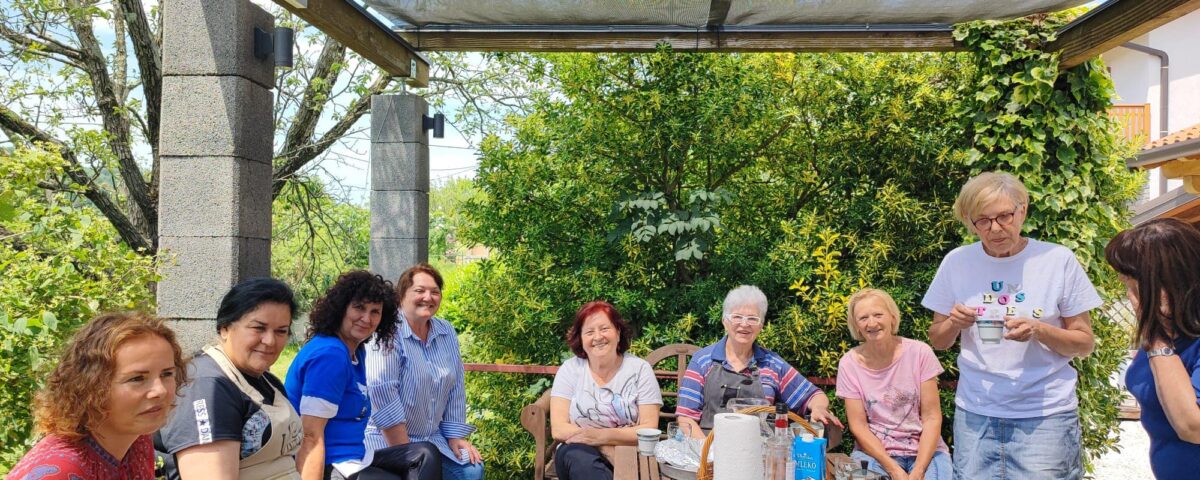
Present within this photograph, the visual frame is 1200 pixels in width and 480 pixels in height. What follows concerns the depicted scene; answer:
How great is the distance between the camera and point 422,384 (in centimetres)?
331

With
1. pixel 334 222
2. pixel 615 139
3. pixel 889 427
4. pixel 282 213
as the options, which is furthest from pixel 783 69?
pixel 282 213

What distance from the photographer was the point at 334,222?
1026 centimetres

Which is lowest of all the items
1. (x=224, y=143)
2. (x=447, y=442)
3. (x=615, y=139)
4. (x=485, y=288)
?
(x=447, y=442)

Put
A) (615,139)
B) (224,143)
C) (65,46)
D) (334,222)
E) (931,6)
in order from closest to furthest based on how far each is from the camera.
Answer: (224,143)
(931,6)
(615,139)
(65,46)
(334,222)

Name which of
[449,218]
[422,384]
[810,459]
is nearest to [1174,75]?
[449,218]

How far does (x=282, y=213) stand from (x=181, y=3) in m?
7.86

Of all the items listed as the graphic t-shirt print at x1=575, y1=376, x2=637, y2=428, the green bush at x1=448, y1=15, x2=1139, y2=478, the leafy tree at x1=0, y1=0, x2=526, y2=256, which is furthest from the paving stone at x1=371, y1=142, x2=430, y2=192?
the graphic t-shirt print at x1=575, y1=376, x2=637, y2=428

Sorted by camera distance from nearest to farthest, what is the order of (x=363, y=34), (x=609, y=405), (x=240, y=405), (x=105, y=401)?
(x=105, y=401), (x=240, y=405), (x=609, y=405), (x=363, y=34)

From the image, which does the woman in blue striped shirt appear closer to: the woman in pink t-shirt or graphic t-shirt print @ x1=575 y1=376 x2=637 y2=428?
graphic t-shirt print @ x1=575 y1=376 x2=637 y2=428

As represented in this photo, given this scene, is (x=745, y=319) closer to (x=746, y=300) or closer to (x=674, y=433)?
→ (x=746, y=300)

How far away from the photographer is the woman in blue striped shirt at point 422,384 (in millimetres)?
3174

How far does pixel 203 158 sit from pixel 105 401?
1.71 meters

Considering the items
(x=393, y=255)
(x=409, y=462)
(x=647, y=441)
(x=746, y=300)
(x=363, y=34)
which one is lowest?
(x=409, y=462)

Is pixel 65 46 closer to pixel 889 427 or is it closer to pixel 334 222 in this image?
pixel 334 222
